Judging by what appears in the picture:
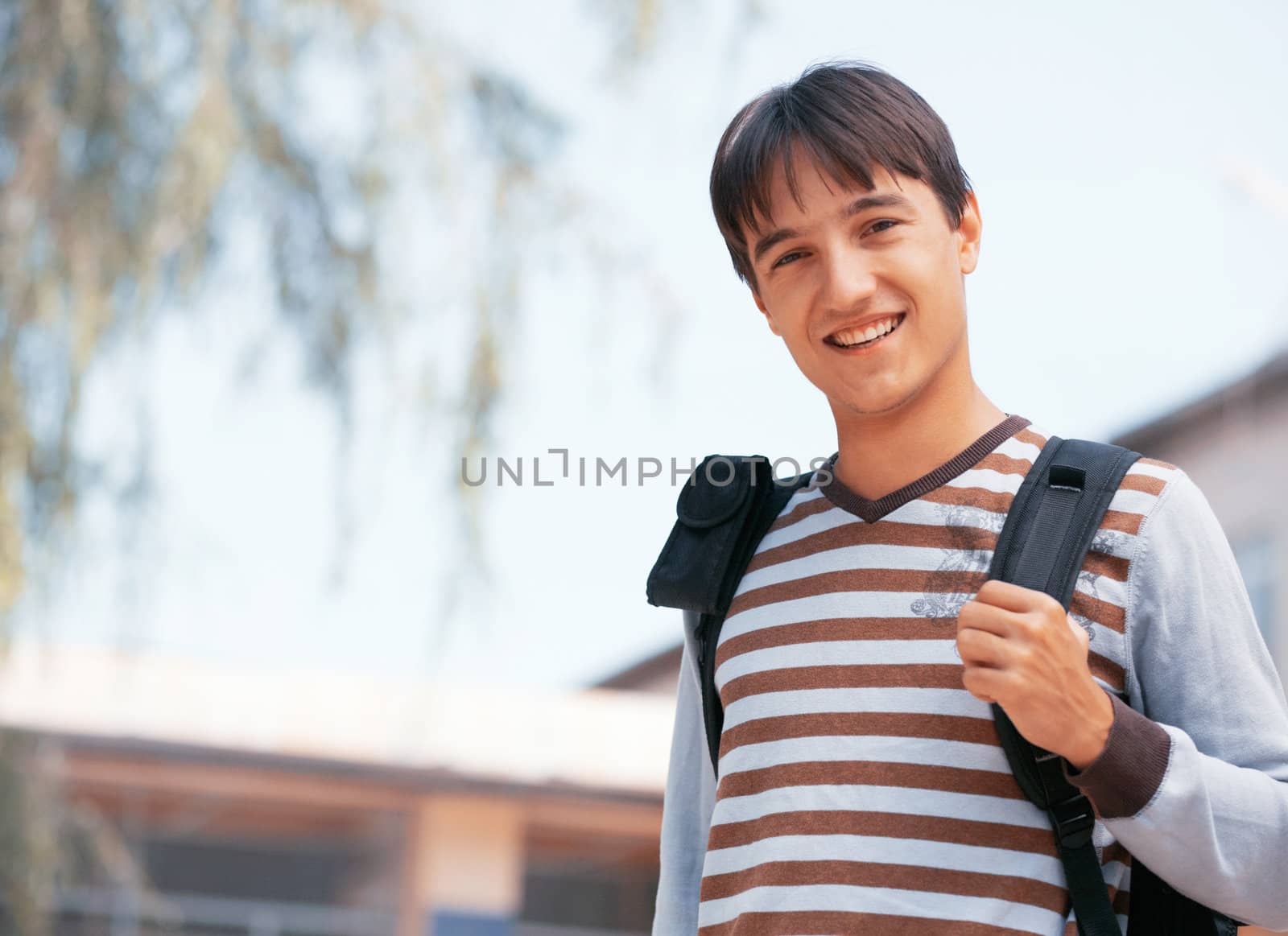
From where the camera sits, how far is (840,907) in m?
0.93

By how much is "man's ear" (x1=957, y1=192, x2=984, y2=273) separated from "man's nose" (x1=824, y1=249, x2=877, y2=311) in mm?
112

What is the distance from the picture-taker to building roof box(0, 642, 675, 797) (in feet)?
22.5

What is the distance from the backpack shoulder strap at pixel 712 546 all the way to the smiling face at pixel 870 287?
0.38 feet

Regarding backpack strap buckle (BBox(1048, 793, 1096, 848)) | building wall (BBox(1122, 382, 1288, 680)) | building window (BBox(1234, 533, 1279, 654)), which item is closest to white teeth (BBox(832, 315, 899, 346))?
backpack strap buckle (BBox(1048, 793, 1096, 848))

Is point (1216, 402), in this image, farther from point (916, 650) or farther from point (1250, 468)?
point (916, 650)

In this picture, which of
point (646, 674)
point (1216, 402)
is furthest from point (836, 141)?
point (646, 674)

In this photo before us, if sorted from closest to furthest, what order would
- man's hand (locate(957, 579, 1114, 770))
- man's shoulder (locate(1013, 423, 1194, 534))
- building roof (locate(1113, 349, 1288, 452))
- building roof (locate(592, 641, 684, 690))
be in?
man's hand (locate(957, 579, 1114, 770)) → man's shoulder (locate(1013, 423, 1194, 534)) → building roof (locate(1113, 349, 1288, 452)) → building roof (locate(592, 641, 684, 690))

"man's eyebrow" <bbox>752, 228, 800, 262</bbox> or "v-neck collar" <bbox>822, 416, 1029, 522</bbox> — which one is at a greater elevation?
"man's eyebrow" <bbox>752, 228, 800, 262</bbox>

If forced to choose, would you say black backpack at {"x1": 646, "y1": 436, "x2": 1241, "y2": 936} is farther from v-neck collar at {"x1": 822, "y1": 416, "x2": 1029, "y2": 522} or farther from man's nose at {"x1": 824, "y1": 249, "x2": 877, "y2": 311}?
man's nose at {"x1": 824, "y1": 249, "x2": 877, "y2": 311}

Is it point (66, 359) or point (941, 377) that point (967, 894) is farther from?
point (66, 359)

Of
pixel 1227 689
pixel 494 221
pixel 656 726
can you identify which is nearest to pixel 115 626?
pixel 494 221

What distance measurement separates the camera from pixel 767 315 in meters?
1.12

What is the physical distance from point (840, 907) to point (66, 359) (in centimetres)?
187

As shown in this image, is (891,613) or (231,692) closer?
(891,613)
